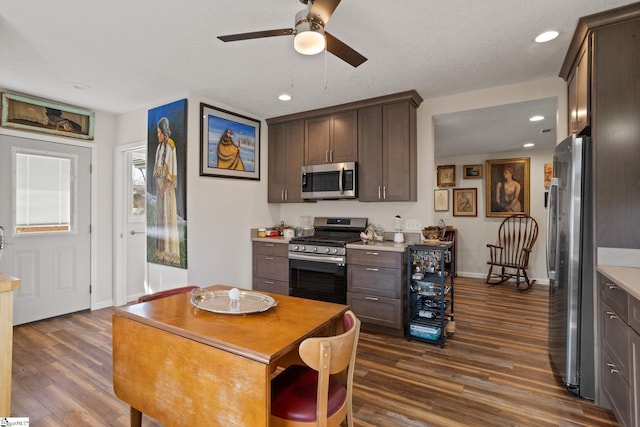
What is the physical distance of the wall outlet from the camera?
373 centimetres

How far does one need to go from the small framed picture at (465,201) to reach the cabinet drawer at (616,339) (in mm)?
4483

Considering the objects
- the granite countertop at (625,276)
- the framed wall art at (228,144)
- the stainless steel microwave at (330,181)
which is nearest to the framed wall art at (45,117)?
the framed wall art at (228,144)

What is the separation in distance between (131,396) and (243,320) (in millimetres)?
734

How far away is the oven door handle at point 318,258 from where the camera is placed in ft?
11.6

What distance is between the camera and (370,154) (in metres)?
3.75

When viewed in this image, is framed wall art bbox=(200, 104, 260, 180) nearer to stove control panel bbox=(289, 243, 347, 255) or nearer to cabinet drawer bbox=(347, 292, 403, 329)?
stove control panel bbox=(289, 243, 347, 255)

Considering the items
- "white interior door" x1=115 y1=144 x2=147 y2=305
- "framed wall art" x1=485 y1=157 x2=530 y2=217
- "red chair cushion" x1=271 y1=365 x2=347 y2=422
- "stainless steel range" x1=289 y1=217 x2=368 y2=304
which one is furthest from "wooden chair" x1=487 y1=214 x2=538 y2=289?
"white interior door" x1=115 y1=144 x2=147 y2=305

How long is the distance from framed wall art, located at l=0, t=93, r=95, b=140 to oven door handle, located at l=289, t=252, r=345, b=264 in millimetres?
3047

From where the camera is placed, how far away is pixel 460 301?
182 inches

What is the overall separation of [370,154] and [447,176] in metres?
3.41

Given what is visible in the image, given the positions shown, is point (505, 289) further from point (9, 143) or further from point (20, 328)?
point (9, 143)

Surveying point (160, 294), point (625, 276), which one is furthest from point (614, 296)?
point (160, 294)

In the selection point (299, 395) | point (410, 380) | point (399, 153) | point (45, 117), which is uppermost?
point (45, 117)

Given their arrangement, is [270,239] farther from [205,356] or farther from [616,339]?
[616,339]
